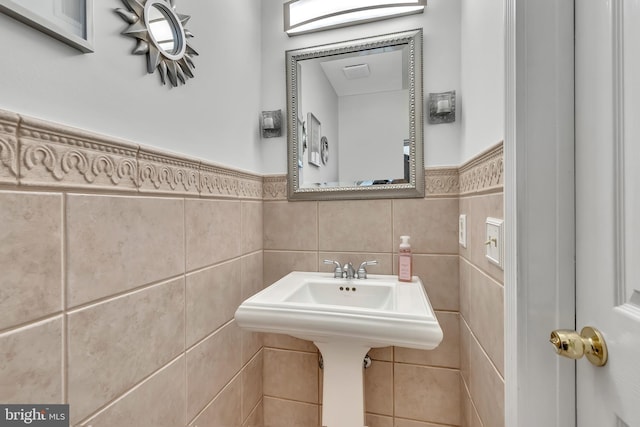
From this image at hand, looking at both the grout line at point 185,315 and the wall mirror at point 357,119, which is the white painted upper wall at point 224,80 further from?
the grout line at point 185,315

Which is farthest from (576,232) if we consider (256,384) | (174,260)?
(256,384)

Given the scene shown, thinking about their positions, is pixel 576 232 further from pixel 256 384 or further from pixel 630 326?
pixel 256 384

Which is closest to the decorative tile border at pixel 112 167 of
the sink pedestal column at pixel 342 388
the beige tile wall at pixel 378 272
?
the beige tile wall at pixel 378 272

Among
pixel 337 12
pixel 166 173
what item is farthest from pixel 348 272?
pixel 337 12

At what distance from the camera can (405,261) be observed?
45.6 inches

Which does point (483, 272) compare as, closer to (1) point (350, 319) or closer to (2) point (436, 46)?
(1) point (350, 319)

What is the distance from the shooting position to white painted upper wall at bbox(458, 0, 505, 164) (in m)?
0.72

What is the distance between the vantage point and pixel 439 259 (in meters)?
1.19

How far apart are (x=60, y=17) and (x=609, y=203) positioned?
1062 millimetres

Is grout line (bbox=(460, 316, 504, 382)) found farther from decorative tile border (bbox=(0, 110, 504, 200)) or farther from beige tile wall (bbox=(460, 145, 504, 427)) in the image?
decorative tile border (bbox=(0, 110, 504, 200))

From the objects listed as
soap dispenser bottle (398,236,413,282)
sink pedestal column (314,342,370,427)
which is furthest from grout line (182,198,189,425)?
soap dispenser bottle (398,236,413,282)

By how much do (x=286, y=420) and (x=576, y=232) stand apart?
138cm

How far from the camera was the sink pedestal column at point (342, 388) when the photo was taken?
99 centimetres

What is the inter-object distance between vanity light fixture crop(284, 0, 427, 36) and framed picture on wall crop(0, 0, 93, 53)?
0.94 metres
